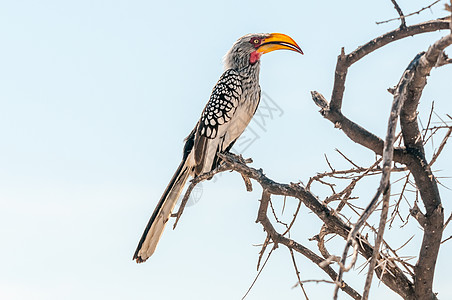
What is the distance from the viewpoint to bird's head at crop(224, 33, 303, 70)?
4.67 metres

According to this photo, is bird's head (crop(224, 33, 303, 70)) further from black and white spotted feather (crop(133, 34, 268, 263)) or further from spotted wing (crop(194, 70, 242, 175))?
spotted wing (crop(194, 70, 242, 175))

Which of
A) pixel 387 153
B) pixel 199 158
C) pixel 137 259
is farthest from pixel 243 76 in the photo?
pixel 387 153

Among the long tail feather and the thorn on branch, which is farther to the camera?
the long tail feather

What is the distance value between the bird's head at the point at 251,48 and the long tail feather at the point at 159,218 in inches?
45.2

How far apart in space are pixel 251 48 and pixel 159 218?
1793mm

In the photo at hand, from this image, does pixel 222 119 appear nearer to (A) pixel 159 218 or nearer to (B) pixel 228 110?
(B) pixel 228 110

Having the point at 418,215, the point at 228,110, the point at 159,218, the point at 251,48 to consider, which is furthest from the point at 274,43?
the point at 418,215

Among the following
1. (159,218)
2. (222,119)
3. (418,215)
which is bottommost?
(418,215)

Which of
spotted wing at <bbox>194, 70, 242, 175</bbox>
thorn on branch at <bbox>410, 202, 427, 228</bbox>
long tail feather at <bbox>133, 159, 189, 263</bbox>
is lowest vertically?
thorn on branch at <bbox>410, 202, 427, 228</bbox>

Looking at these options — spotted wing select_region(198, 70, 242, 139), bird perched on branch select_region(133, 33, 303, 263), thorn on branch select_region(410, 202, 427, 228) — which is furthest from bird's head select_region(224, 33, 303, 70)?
thorn on branch select_region(410, 202, 427, 228)

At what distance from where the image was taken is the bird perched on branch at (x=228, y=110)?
4.27m

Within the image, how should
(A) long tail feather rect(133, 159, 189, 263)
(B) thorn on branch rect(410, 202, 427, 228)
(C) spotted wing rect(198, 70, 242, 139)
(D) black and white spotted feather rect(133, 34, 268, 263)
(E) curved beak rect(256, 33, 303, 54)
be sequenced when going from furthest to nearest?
(E) curved beak rect(256, 33, 303, 54)
(C) spotted wing rect(198, 70, 242, 139)
(D) black and white spotted feather rect(133, 34, 268, 263)
(A) long tail feather rect(133, 159, 189, 263)
(B) thorn on branch rect(410, 202, 427, 228)

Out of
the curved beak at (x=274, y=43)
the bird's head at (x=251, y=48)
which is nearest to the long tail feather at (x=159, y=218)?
the bird's head at (x=251, y=48)

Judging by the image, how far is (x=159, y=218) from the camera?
382 centimetres
